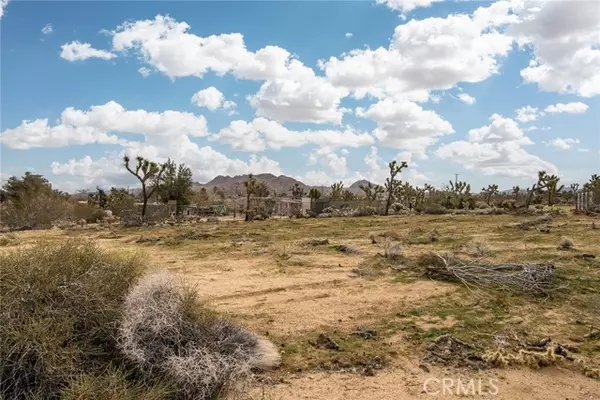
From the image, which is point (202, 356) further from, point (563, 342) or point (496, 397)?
point (563, 342)

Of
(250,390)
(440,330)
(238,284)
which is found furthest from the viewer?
(238,284)

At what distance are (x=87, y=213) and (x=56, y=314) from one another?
32.4 meters

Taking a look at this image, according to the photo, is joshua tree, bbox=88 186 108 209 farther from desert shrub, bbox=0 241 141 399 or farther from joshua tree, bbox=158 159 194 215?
desert shrub, bbox=0 241 141 399

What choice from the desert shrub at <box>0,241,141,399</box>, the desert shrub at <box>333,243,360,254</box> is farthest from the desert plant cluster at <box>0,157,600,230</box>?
the desert shrub at <box>0,241,141,399</box>

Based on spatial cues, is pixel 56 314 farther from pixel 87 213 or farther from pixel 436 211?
pixel 436 211

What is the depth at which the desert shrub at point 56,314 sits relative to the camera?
3.91 m

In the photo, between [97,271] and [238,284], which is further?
[238,284]

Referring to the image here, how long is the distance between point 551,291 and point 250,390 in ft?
21.1

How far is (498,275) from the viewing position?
962 cm

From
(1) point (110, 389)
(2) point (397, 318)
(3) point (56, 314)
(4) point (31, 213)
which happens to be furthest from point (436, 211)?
(1) point (110, 389)

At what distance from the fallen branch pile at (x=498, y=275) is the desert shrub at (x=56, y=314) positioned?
6922 mm

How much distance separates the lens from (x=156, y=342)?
4578 millimetres

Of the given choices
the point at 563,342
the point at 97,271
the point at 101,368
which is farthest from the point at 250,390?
the point at 563,342

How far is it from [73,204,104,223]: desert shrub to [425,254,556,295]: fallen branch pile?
29060 mm
